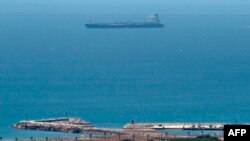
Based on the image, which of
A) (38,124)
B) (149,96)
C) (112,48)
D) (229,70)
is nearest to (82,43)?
(112,48)

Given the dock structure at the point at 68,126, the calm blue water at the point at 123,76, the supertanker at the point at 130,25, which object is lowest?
the dock structure at the point at 68,126

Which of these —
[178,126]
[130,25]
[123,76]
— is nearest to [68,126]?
[178,126]

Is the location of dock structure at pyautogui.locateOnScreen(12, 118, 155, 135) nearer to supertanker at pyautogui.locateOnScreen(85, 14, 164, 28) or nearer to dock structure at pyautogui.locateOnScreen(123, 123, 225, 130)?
dock structure at pyautogui.locateOnScreen(123, 123, 225, 130)

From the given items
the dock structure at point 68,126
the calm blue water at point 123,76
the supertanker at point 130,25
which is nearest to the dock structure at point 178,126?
the dock structure at point 68,126

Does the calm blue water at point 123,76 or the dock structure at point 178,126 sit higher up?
the calm blue water at point 123,76

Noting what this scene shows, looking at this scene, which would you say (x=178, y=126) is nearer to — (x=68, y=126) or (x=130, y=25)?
(x=68, y=126)

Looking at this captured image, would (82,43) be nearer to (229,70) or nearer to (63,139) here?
(229,70)

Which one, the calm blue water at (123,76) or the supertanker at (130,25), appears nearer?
the calm blue water at (123,76)

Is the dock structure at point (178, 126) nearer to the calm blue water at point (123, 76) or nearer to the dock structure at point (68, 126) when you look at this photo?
the dock structure at point (68, 126)
